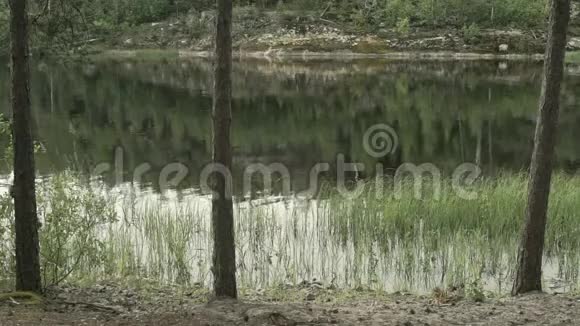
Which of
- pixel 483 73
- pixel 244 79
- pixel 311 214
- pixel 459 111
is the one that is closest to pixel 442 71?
pixel 483 73

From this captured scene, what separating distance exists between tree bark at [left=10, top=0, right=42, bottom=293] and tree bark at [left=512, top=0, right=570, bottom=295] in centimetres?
659

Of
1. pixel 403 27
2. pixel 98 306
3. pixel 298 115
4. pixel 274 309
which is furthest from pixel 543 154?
pixel 403 27

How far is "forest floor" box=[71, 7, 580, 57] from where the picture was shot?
89812 millimetres

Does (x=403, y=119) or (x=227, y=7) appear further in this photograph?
(x=403, y=119)

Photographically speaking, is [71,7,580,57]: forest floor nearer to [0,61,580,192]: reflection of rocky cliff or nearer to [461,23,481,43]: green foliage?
[461,23,481,43]: green foliage

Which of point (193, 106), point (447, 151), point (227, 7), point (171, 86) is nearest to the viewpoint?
point (227, 7)

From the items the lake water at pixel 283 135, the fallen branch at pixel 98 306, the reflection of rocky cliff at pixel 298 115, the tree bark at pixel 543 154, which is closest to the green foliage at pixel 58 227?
the fallen branch at pixel 98 306

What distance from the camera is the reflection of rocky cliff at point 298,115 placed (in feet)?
90.4

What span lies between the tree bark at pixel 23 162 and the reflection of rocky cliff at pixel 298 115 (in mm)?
7396

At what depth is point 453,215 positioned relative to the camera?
14.5m

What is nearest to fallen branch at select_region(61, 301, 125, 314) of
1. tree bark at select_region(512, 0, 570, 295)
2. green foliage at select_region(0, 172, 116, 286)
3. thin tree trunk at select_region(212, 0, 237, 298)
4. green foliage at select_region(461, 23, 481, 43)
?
green foliage at select_region(0, 172, 116, 286)

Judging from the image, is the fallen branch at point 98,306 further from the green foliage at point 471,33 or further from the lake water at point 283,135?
the green foliage at point 471,33

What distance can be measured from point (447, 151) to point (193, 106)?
63.6 ft

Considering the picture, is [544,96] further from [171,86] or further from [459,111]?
[171,86]
